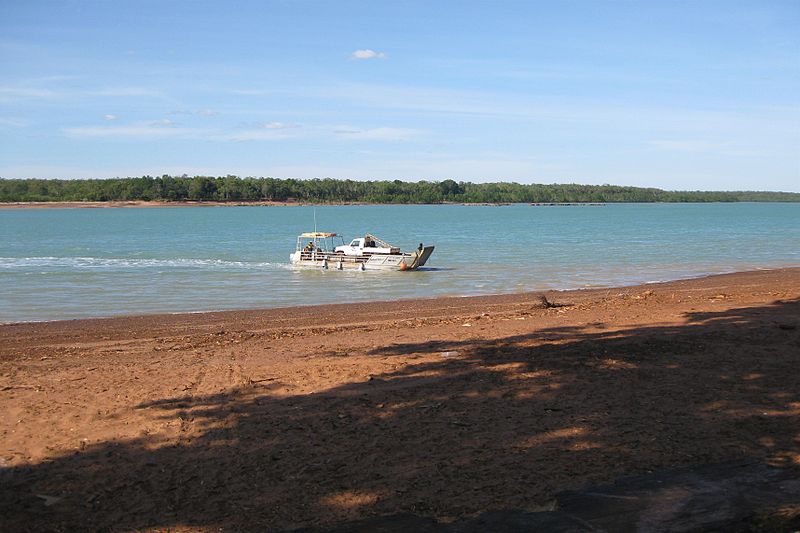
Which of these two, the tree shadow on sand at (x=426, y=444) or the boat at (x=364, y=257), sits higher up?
the tree shadow on sand at (x=426, y=444)

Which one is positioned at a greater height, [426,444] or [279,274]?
[426,444]

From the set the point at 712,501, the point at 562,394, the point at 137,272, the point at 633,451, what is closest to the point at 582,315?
the point at 562,394

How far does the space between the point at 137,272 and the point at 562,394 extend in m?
29.7

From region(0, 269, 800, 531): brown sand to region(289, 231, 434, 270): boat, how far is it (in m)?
→ 22.3

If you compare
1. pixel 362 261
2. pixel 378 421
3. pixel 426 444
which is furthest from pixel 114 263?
pixel 426 444

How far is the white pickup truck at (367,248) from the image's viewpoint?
3638cm

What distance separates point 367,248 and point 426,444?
30.1 m

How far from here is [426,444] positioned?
6926mm

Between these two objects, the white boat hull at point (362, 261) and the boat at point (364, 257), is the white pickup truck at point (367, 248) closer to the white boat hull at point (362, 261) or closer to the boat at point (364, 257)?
the boat at point (364, 257)

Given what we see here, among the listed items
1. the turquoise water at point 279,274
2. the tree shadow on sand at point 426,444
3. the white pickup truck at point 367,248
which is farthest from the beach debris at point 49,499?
the white pickup truck at point 367,248

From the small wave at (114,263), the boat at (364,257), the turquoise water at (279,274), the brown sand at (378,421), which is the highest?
the brown sand at (378,421)

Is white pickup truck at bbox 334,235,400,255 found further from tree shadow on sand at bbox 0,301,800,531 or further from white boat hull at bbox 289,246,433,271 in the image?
tree shadow on sand at bbox 0,301,800,531

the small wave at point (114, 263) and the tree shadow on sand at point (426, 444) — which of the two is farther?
the small wave at point (114, 263)

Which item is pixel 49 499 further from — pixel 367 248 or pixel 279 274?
pixel 367 248
